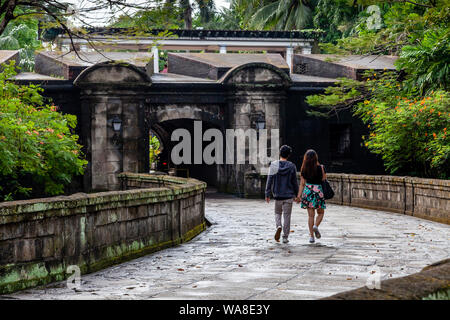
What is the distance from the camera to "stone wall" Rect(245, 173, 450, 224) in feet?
52.4

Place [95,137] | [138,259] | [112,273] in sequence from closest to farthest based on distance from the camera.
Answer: [112,273], [138,259], [95,137]

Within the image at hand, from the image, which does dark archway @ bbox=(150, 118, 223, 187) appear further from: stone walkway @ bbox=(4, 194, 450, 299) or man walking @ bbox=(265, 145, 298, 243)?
man walking @ bbox=(265, 145, 298, 243)

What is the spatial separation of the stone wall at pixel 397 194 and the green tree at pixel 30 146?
27.9 ft

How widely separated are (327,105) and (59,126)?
11666mm

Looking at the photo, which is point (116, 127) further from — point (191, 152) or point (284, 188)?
point (284, 188)

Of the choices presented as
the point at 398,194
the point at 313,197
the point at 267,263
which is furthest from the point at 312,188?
the point at 398,194

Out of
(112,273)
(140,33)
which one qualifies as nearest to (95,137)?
(140,33)

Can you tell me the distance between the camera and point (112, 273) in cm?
892

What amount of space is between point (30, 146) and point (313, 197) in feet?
22.7

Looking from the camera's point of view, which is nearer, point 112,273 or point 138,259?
point 112,273

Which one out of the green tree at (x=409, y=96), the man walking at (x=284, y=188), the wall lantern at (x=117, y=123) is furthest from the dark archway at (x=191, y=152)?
the man walking at (x=284, y=188)
